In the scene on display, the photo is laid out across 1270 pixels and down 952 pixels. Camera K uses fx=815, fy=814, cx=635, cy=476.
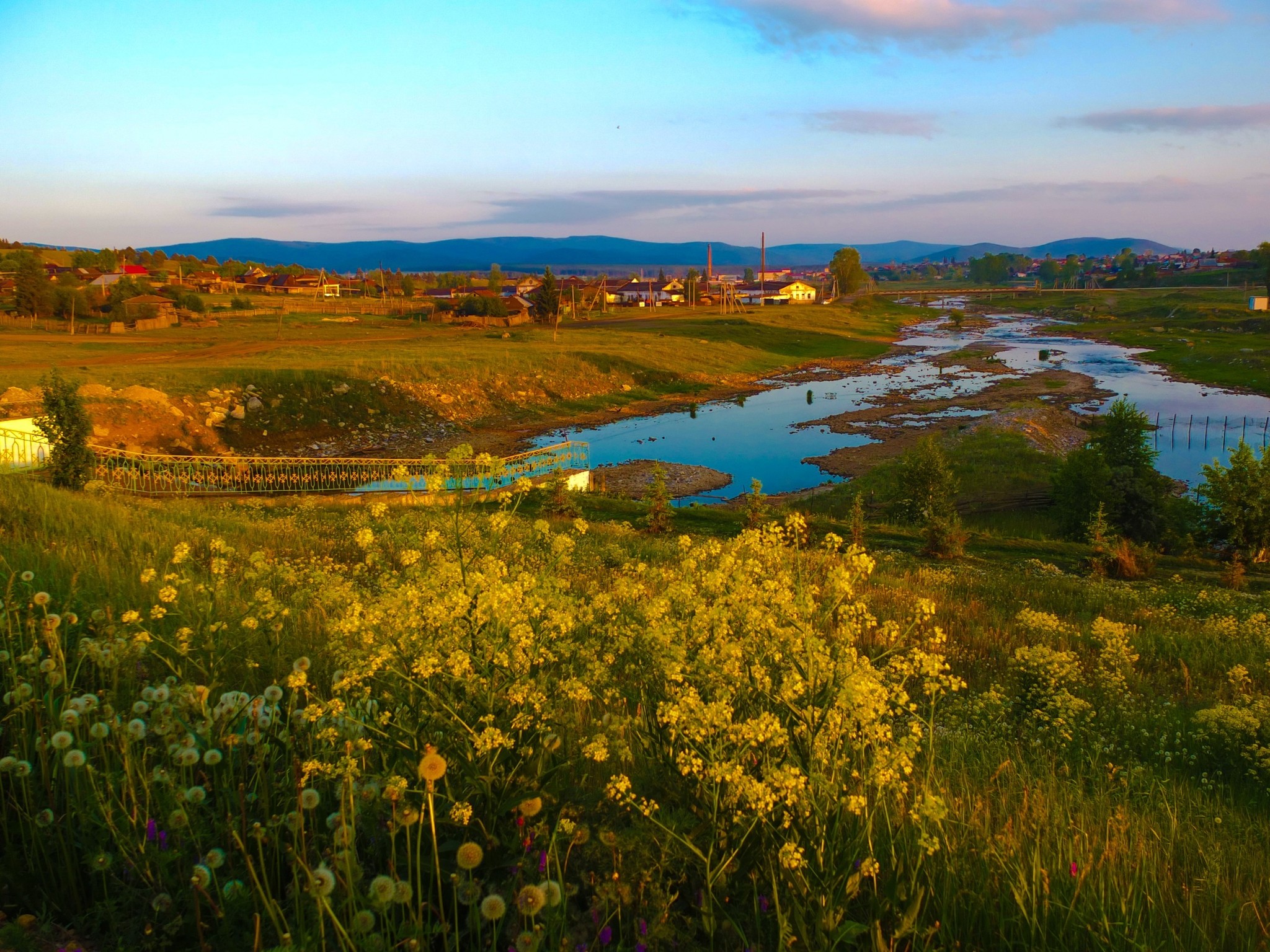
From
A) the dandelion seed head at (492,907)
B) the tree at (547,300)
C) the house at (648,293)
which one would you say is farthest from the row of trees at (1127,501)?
the house at (648,293)

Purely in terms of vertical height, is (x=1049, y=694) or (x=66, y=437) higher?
(x=66, y=437)

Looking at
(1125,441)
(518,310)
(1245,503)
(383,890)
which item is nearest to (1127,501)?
(1125,441)

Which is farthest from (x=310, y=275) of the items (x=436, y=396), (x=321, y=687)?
(x=321, y=687)

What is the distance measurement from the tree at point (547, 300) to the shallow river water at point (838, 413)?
27341 mm

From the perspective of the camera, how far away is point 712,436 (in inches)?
1772

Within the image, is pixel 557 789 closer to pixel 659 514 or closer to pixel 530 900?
pixel 530 900

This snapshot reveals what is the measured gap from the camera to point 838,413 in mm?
51750

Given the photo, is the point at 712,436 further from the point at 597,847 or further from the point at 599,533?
the point at 597,847

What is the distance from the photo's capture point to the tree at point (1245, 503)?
19.3 m

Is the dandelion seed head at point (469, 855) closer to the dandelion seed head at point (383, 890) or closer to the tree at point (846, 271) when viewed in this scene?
the dandelion seed head at point (383, 890)

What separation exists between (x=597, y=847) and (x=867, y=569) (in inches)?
55.8

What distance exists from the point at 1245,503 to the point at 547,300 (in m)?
69.1

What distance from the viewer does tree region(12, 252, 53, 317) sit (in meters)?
58.4

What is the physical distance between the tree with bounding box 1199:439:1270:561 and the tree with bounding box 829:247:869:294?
149 meters
